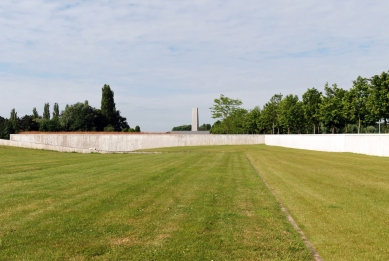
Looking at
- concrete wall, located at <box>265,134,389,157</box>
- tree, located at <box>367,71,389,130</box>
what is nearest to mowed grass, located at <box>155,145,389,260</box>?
concrete wall, located at <box>265,134,389,157</box>

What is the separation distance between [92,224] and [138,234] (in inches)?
54.2

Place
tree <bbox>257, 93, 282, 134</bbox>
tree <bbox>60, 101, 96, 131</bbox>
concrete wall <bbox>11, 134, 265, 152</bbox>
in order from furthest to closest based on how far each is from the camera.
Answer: tree <bbox>60, 101, 96, 131</bbox>, tree <bbox>257, 93, 282, 134</bbox>, concrete wall <bbox>11, 134, 265, 152</bbox>

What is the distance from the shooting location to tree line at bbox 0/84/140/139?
108625mm

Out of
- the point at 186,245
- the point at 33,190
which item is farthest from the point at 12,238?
the point at 33,190

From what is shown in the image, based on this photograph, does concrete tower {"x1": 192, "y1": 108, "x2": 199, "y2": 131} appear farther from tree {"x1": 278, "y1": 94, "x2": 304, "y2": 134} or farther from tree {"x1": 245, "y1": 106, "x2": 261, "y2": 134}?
tree {"x1": 278, "y1": 94, "x2": 304, "y2": 134}

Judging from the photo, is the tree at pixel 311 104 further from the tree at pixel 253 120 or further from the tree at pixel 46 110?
the tree at pixel 46 110

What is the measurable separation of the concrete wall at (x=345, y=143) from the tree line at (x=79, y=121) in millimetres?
58895

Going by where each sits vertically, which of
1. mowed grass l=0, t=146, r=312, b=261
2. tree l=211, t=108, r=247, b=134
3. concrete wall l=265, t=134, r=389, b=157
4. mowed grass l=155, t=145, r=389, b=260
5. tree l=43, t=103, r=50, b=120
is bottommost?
mowed grass l=155, t=145, r=389, b=260

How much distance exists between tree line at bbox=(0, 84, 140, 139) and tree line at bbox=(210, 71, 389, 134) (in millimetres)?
33877

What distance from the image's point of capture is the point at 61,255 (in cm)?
636

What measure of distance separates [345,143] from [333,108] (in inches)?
952

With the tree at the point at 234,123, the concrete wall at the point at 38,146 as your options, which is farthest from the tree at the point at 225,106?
the concrete wall at the point at 38,146

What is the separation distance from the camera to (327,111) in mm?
60844

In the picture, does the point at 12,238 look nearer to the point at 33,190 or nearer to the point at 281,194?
the point at 33,190
